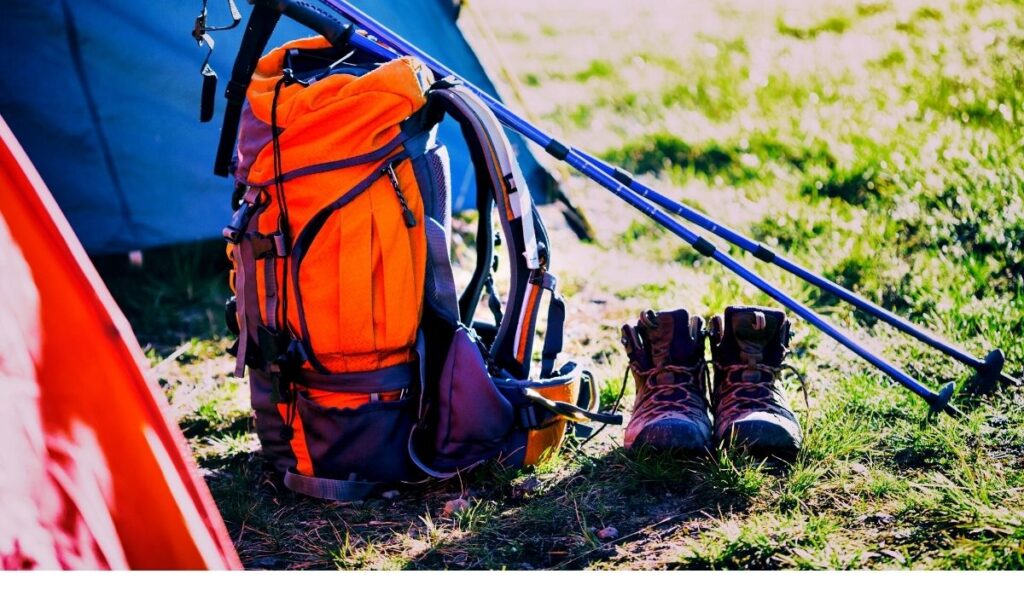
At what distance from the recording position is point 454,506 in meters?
2.81

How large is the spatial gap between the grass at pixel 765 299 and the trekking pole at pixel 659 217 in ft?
0.33

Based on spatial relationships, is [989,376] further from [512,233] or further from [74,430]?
[74,430]

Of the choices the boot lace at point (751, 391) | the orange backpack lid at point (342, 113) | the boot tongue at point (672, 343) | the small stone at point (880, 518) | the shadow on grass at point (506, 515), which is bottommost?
the small stone at point (880, 518)

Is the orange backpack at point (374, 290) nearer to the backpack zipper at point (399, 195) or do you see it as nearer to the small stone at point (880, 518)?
the backpack zipper at point (399, 195)

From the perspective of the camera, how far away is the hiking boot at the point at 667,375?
9.54 feet

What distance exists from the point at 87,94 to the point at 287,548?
2.28 meters

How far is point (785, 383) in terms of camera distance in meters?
3.38

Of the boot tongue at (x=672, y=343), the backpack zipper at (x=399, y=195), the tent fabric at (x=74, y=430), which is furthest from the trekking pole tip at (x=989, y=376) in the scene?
the tent fabric at (x=74, y=430)

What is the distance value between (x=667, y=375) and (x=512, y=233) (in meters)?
0.63

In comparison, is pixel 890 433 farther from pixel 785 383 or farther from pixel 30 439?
pixel 30 439

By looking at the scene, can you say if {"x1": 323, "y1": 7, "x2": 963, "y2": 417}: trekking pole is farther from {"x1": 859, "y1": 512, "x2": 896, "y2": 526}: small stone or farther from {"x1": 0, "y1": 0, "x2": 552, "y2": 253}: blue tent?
{"x1": 0, "y1": 0, "x2": 552, "y2": 253}: blue tent

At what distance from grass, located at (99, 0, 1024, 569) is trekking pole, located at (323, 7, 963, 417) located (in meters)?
0.10

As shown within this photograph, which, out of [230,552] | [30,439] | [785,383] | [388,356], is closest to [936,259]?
[785,383]

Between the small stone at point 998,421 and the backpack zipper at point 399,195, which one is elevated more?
the backpack zipper at point 399,195
